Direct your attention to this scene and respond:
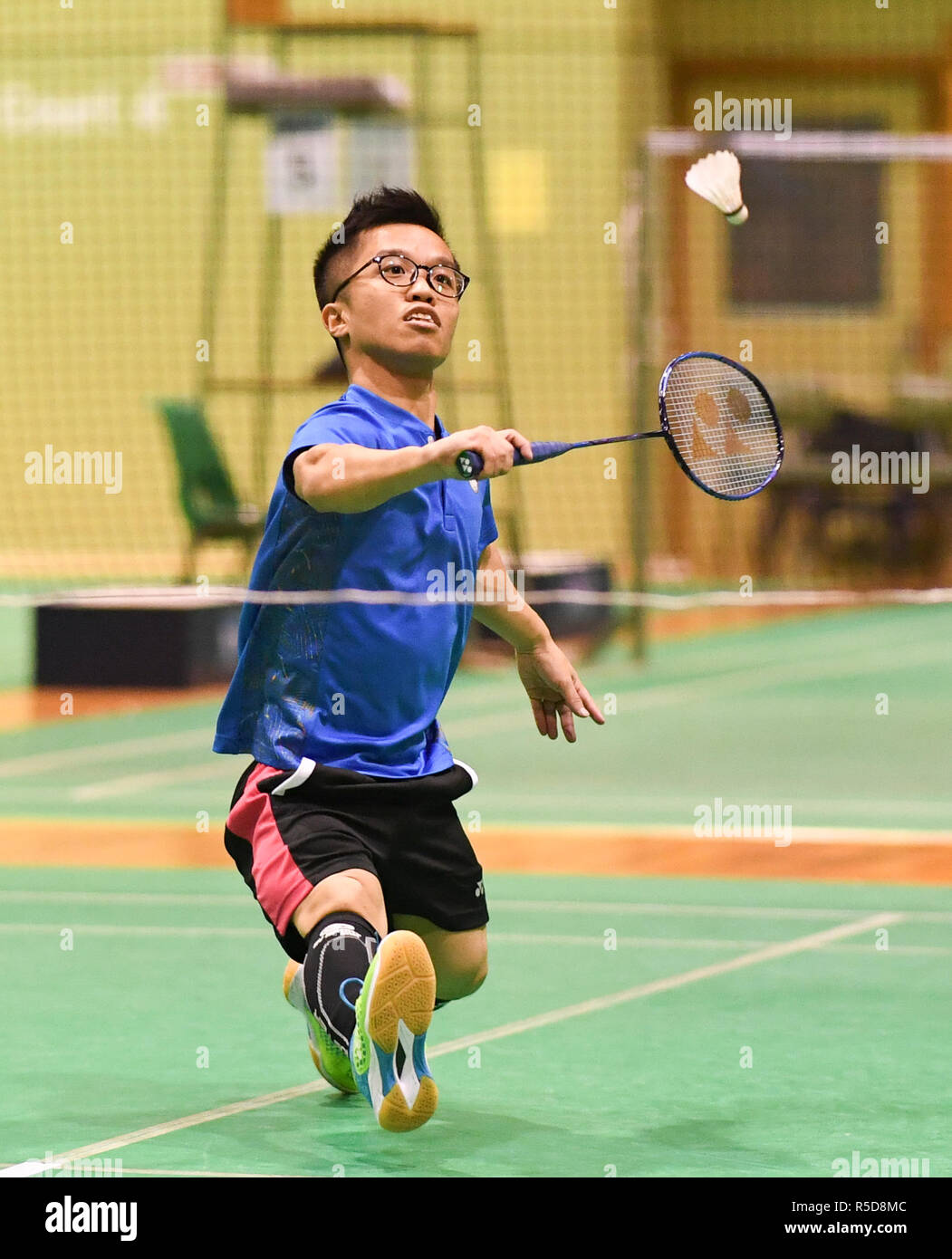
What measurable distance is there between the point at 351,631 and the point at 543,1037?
1246 mm

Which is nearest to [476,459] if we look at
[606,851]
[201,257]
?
[606,851]

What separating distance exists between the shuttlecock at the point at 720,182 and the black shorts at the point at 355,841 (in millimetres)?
1203

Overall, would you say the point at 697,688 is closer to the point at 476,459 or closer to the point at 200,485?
the point at 200,485

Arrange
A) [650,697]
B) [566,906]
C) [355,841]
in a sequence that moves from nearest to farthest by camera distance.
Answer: [355,841]
[566,906]
[650,697]

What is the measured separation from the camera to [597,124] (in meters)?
19.2

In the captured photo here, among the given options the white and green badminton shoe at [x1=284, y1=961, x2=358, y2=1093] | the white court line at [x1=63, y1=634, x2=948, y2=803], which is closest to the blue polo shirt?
the white and green badminton shoe at [x1=284, y1=961, x2=358, y2=1093]

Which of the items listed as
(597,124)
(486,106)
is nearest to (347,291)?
(486,106)

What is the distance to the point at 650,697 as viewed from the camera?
471 inches

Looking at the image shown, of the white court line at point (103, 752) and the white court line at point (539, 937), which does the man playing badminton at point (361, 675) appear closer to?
the white court line at point (539, 937)

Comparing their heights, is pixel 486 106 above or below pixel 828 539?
above

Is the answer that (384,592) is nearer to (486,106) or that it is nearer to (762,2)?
(486,106)

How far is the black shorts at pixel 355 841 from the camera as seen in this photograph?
409 centimetres
